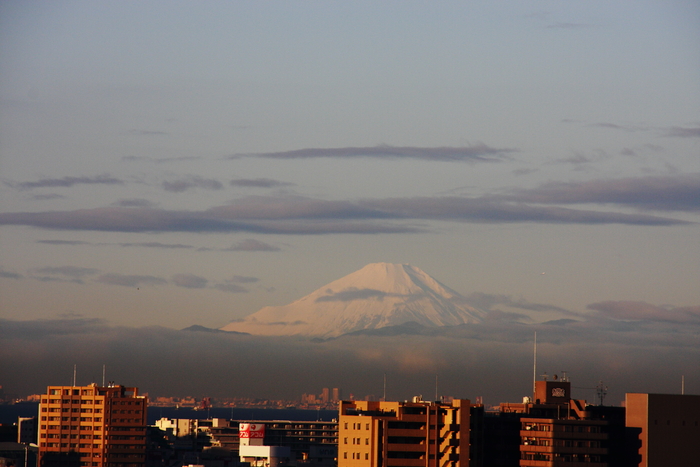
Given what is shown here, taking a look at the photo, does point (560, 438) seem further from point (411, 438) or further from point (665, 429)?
point (411, 438)

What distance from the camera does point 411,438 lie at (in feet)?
557

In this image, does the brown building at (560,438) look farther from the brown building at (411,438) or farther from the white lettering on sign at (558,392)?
the brown building at (411,438)

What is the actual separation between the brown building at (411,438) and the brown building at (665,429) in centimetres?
2510

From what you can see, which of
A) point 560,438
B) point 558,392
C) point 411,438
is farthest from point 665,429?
point 411,438

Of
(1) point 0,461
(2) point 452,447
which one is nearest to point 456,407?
(2) point 452,447

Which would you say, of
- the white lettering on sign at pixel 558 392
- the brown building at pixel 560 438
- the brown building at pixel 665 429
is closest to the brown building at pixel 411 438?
the brown building at pixel 560 438

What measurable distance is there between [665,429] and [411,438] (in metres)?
37.6

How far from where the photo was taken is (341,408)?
183 metres

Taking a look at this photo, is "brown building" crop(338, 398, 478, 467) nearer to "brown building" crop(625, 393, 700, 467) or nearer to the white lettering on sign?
"brown building" crop(625, 393, 700, 467)

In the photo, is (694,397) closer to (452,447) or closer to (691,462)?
(691,462)

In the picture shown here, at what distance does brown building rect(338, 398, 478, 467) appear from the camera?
553ft

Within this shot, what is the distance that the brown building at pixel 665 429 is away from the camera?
167m

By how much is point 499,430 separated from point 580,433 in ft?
56.8

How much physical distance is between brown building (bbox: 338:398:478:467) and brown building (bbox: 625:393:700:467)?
25.1 metres
